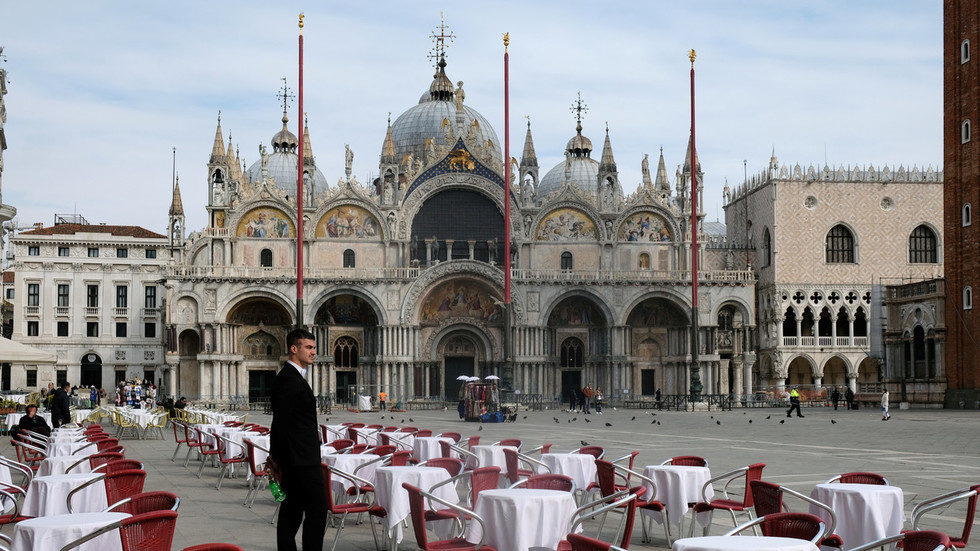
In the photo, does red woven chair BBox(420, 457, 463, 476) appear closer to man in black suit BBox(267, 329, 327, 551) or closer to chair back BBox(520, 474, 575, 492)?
chair back BBox(520, 474, 575, 492)

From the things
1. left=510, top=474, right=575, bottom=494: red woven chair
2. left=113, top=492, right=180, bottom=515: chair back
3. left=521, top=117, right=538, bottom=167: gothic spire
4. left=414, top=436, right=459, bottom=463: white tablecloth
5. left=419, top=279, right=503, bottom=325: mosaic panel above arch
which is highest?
left=521, top=117, right=538, bottom=167: gothic spire

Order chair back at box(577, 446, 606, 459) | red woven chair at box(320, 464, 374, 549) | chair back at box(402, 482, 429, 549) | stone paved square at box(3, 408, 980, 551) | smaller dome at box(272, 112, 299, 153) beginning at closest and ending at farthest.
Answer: chair back at box(402, 482, 429, 549), red woven chair at box(320, 464, 374, 549), stone paved square at box(3, 408, 980, 551), chair back at box(577, 446, 606, 459), smaller dome at box(272, 112, 299, 153)

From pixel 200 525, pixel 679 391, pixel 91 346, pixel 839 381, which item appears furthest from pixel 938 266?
pixel 200 525

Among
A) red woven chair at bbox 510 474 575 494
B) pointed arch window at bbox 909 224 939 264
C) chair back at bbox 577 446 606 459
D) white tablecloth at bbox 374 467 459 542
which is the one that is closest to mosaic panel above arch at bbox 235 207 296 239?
pointed arch window at bbox 909 224 939 264

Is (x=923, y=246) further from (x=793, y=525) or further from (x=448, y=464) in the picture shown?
(x=793, y=525)

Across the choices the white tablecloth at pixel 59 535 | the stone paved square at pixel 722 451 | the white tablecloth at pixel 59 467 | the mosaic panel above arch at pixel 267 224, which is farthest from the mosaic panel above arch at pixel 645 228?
the white tablecloth at pixel 59 535

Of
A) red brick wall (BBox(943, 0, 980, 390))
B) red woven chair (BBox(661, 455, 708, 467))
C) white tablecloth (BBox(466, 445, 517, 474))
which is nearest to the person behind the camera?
red woven chair (BBox(661, 455, 708, 467))

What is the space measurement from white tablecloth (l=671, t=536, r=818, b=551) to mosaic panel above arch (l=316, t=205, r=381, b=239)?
4676cm

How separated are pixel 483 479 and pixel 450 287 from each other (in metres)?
42.6

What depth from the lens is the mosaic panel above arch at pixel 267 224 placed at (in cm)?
5266

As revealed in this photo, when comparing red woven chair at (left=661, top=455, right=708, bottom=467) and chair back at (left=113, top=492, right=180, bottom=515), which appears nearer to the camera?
chair back at (left=113, top=492, right=180, bottom=515)

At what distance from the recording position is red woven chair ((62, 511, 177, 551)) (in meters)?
7.15

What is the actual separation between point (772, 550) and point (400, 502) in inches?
194

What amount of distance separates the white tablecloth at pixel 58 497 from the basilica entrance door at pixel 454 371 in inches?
1725
